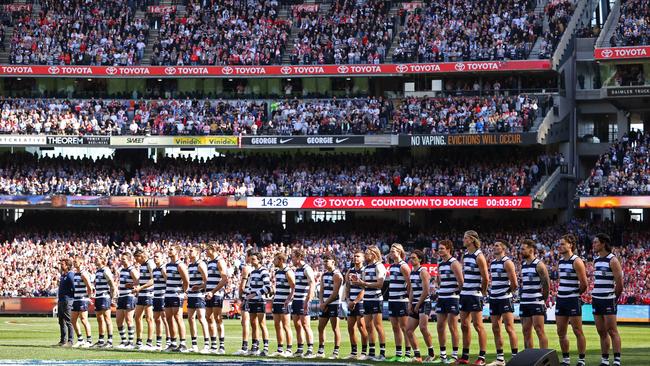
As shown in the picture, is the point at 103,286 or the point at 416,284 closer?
the point at 416,284

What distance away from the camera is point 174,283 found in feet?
91.7

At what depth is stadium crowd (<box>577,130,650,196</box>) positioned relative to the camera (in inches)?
2126

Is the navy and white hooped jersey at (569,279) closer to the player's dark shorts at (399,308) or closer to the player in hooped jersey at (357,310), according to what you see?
the player's dark shorts at (399,308)

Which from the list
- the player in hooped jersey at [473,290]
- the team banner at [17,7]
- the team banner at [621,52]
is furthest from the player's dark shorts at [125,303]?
the team banner at [17,7]

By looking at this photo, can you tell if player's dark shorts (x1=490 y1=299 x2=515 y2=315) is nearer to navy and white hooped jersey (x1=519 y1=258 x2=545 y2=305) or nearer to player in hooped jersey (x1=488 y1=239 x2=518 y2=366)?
player in hooped jersey (x1=488 y1=239 x2=518 y2=366)

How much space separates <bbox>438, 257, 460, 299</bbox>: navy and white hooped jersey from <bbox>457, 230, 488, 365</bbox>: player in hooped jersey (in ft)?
1.07

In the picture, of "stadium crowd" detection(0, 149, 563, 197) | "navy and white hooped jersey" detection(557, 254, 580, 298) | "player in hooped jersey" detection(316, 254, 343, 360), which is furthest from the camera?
"stadium crowd" detection(0, 149, 563, 197)

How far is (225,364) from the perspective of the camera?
73.0 feet

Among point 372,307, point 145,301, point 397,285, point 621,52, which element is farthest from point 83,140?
point 397,285

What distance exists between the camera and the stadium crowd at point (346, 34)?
63.7 m

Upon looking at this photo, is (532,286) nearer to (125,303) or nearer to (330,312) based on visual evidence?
(330,312)

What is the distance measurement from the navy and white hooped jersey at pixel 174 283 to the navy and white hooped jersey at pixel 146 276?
702 mm

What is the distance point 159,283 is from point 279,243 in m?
32.1

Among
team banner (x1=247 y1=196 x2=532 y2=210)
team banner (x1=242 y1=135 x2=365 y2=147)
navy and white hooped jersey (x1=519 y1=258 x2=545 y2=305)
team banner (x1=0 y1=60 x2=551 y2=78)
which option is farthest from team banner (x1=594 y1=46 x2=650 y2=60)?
navy and white hooped jersey (x1=519 y1=258 x2=545 y2=305)
